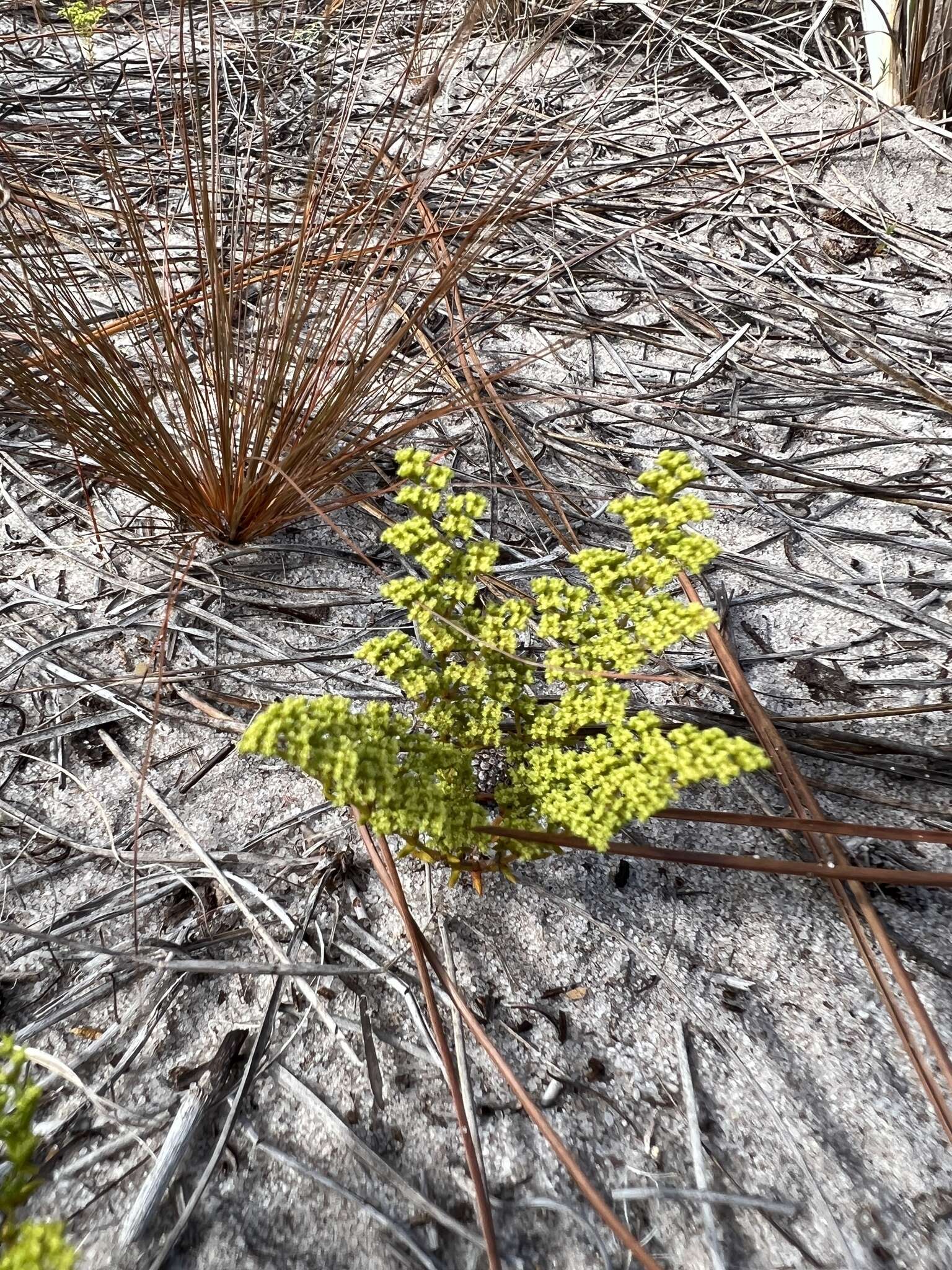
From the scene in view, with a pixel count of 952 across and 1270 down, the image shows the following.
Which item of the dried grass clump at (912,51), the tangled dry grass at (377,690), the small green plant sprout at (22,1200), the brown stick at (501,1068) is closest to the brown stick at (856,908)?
the tangled dry grass at (377,690)

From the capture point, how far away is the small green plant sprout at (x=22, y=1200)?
0.53 metres

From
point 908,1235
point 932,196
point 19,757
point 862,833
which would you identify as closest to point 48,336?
point 19,757

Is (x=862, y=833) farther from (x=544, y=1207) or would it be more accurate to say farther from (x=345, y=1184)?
(x=345, y=1184)

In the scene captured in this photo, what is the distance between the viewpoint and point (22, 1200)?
24.1 inches

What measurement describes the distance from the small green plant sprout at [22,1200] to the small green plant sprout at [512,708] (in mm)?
304

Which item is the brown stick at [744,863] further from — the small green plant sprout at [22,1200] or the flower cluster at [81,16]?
the flower cluster at [81,16]

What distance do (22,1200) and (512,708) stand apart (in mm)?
564

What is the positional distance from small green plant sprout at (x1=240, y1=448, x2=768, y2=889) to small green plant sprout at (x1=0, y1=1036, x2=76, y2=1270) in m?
0.30

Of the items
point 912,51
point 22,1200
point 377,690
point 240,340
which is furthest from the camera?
point 912,51

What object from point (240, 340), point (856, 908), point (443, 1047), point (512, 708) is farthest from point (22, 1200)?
point (240, 340)

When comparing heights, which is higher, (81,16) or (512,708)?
(81,16)

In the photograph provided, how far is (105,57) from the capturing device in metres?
2.66

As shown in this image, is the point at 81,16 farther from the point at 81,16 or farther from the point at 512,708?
the point at 512,708

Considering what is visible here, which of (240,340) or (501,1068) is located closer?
(501,1068)
